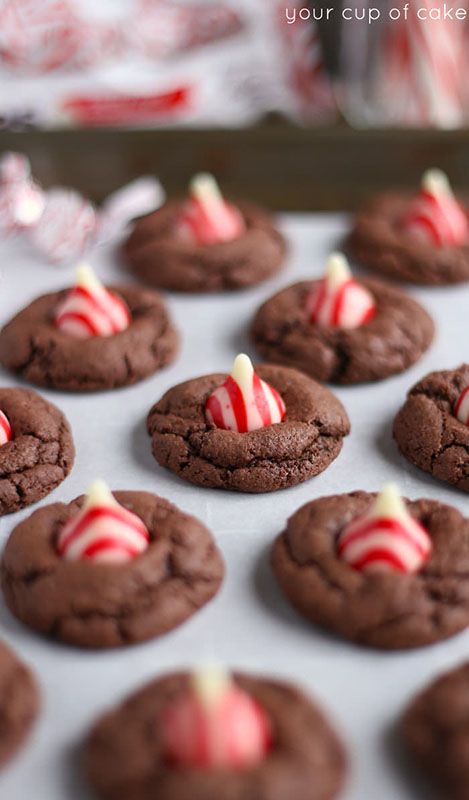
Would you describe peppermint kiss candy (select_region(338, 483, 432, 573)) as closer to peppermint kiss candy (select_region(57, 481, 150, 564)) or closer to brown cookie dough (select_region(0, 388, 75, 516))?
peppermint kiss candy (select_region(57, 481, 150, 564))

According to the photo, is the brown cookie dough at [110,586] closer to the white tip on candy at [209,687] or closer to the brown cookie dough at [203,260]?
the white tip on candy at [209,687]

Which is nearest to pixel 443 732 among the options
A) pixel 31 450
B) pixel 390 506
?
pixel 390 506

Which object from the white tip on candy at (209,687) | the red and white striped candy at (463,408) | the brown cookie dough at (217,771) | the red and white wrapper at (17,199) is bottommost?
the red and white striped candy at (463,408)

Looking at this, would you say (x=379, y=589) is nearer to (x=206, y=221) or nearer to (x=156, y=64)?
(x=206, y=221)

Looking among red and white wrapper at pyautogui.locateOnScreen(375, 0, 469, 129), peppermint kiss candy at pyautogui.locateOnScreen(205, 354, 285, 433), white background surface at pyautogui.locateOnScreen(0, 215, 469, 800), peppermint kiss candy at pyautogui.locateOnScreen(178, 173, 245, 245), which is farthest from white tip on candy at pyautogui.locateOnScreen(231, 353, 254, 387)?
red and white wrapper at pyautogui.locateOnScreen(375, 0, 469, 129)

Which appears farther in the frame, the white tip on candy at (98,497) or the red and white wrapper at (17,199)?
the red and white wrapper at (17,199)

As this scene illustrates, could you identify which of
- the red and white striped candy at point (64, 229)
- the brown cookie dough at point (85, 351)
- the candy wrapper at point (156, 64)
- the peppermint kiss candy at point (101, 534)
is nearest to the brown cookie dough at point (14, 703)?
the peppermint kiss candy at point (101, 534)
